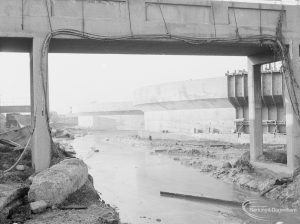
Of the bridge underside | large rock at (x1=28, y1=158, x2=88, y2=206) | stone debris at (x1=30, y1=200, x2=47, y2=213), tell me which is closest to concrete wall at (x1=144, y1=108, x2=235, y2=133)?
the bridge underside

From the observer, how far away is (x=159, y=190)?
539 inches

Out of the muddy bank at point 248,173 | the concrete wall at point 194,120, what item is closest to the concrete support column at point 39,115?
the muddy bank at point 248,173

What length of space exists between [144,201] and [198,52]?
6.01 m

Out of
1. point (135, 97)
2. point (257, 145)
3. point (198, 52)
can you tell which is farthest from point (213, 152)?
point (135, 97)

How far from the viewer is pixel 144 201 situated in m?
11.9

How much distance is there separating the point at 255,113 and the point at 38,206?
10602 mm

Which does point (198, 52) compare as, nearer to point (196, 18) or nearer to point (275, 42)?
point (196, 18)

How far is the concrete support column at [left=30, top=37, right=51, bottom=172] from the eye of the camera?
1083cm

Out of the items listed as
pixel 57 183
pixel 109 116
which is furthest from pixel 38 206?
pixel 109 116

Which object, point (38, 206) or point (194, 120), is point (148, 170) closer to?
point (38, 206)

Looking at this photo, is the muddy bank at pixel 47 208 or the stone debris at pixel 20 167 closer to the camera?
the muddy bank at pixel 47 208

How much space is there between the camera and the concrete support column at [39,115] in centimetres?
1083

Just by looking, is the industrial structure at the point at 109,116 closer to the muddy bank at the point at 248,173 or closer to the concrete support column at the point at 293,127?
the muddy bank at the point at 248,173

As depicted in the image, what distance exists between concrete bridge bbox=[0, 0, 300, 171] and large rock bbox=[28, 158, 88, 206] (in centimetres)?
171
